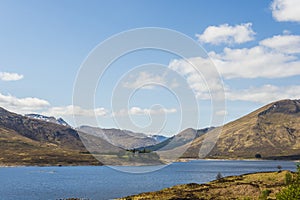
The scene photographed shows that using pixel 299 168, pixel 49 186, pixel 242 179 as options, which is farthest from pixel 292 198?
pixel 49 186

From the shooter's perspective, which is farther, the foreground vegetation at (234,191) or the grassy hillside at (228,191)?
the grassy hillside at (228,191)

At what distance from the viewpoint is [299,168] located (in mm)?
81500

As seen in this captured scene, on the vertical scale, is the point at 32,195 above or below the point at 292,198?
below

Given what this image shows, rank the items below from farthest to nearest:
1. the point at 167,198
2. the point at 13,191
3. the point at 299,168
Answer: the point at 13,191 < the point at 167,198 < the point at 299,168


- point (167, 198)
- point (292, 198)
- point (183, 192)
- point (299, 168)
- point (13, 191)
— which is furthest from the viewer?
point (13, 191)

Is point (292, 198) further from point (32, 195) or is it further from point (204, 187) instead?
point (32, 195)

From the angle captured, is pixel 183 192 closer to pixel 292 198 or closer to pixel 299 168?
pixel 299 168

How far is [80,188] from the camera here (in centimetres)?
15288

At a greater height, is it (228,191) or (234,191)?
(234,191)

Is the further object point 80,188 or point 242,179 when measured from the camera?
point 80,188

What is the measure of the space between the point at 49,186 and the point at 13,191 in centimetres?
1999

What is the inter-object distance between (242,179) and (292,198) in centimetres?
7628

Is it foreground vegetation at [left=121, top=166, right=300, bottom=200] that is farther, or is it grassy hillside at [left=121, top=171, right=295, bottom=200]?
grassy hillside at [left=121, top=171, right=295, bottom=200]

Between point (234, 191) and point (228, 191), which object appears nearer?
point (234, 191)
